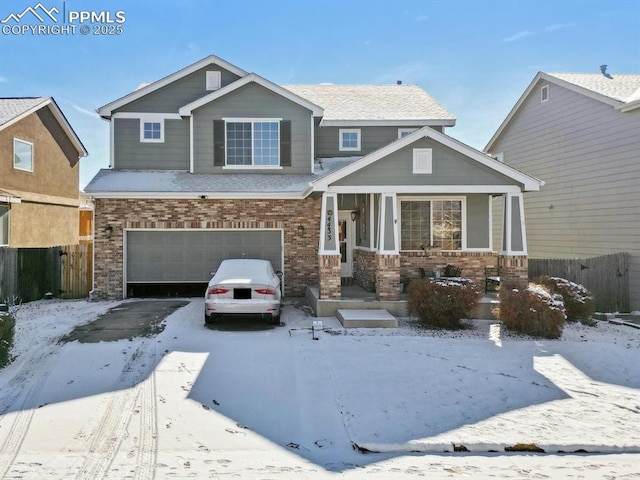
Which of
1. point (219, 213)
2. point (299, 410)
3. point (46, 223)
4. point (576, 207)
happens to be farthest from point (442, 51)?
point (46, 223)

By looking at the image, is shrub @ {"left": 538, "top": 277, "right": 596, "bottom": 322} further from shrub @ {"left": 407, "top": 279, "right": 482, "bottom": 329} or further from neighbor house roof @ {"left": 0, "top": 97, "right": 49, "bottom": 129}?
neighbor house roof @ {"left": 0, "top": 97, "right": 49, "bottom": 129}

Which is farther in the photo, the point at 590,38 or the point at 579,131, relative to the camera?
the point at 579,131

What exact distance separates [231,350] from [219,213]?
6.98 metres

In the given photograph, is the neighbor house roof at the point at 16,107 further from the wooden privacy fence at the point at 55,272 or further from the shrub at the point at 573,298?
the shrub at the point at 573,298

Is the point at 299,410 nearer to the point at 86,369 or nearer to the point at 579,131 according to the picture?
the point at 86,369

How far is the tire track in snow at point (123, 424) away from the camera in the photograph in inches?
184

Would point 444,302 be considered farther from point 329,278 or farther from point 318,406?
point 318,406

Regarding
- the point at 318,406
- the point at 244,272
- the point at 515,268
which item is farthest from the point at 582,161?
the point at 318,406

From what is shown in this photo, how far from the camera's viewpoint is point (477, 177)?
1225cm

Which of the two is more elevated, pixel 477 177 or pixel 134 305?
pixel 477 177

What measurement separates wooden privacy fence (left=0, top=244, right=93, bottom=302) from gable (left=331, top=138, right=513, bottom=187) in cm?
901

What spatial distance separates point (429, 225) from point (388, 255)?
2.67 m

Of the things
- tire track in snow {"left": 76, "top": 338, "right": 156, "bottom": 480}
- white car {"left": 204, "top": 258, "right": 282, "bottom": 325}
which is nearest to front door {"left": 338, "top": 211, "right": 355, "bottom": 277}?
white car {"left": 204, "top": 258, "right": 282, "bottom": 325}

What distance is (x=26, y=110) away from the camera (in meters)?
18.9
